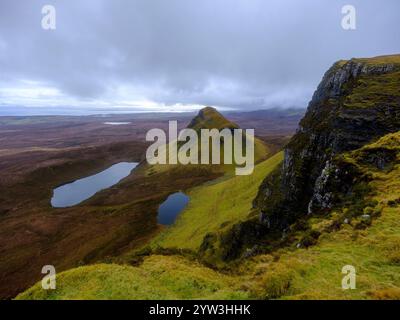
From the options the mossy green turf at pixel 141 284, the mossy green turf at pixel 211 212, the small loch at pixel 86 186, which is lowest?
the small loch at pixel 86 186

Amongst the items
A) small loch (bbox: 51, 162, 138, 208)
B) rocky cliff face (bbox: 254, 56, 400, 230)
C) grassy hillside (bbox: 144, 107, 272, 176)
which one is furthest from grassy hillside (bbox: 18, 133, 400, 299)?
small loch (bbox: 51, 162, 138, 208)

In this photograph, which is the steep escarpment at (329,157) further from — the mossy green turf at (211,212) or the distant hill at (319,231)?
the mossy green turf at (211,212)

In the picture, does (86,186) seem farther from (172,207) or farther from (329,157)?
(329,157)

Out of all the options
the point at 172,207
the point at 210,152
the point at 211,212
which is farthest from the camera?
the point at 210,152

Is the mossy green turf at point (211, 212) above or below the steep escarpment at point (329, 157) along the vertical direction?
below

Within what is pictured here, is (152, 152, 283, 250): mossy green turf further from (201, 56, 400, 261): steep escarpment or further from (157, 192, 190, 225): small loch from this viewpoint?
(201, 56, 400, 261): steep escarpment

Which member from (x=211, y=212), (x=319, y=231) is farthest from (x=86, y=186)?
(x=319, y=231)

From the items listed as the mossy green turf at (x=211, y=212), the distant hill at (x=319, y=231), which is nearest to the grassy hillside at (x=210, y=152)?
the mossy green turf at (x=211, y=212)
